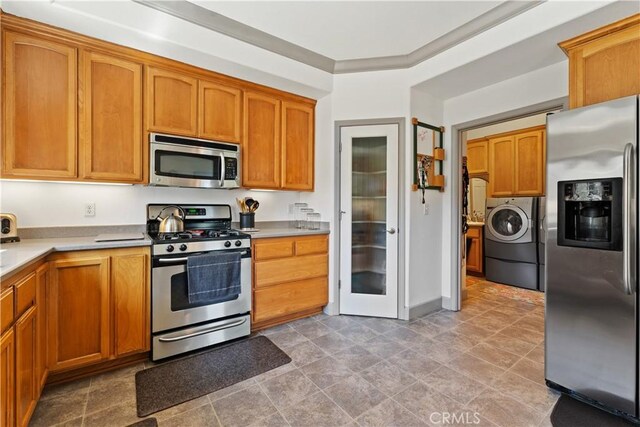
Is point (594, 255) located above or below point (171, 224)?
below

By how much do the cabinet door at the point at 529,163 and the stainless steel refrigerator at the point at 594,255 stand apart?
3.06m

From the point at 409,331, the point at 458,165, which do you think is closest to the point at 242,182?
the point at 409,331

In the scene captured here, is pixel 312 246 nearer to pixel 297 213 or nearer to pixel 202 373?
pixel 297 213

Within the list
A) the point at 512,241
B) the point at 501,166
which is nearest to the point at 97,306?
the point at 512,241

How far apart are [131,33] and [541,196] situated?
517 cm

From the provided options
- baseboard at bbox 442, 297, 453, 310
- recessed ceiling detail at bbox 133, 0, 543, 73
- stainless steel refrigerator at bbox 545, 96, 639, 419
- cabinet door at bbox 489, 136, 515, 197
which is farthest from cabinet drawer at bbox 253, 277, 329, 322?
cabinet door at bbox 489, 136, 515, 197

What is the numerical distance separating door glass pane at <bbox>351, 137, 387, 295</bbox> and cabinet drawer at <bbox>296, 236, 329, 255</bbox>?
1.01 feet

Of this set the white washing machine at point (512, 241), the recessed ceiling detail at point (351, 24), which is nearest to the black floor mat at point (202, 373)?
the recessed ceiling detail at point (351, 24)

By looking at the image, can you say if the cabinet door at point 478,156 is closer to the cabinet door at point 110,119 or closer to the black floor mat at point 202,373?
the black floor mat at point 202,373

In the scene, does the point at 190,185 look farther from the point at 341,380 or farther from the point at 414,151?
the point at 414,151

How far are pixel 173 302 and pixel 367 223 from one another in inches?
78.8

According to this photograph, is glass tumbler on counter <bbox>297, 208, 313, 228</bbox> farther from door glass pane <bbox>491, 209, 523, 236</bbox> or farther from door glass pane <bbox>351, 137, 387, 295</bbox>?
door glass pane <bbox>491, 209, 523, 236</bbox>

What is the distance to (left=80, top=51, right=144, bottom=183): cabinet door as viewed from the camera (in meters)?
2.21

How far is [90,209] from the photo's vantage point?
8.18 feet
